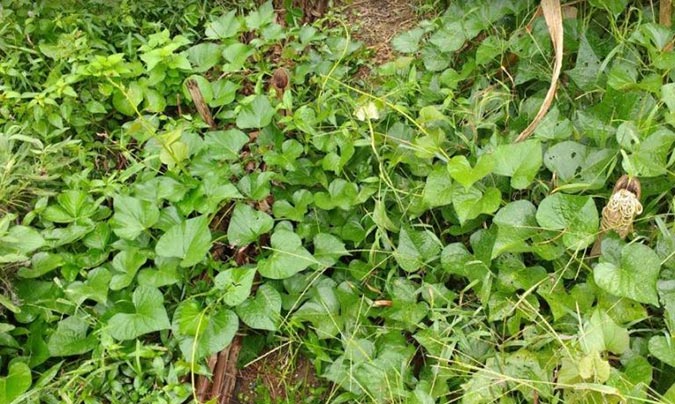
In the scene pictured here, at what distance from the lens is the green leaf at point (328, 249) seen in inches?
59.0

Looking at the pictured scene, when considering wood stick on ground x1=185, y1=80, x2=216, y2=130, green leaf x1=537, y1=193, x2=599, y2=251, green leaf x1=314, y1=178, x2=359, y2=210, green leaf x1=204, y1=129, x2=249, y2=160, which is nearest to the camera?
green leaf x1=537, y1=193, x2=599, y2=251

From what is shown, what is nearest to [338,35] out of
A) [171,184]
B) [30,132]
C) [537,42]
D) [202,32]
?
[202,32]

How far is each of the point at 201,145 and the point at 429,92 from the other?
2.45ft

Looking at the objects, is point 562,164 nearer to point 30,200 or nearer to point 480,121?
point 480,121

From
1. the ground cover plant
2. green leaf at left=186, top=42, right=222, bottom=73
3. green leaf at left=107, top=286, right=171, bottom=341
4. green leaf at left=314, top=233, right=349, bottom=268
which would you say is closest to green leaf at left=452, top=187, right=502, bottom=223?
the ground cover plant

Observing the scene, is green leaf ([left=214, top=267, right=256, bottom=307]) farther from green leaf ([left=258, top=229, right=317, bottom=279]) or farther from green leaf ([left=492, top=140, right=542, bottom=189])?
green leaf ([left=492, top=140, right=542, bottom=189])

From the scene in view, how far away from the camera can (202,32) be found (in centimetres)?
219

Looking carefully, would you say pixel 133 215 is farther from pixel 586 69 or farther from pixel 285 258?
pixel 586 69

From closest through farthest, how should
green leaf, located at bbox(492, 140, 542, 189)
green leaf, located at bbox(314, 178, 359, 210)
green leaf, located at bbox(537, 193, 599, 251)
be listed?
1. green leaf, located at bbox(537, 193, 599, 251)
2. green leaf, located at bbox(492, 140, 542, 189)
3. green leaf, located at bbox(314, 178, 359, 210)

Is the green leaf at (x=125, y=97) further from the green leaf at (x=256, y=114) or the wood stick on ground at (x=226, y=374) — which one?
the wood stick on ground at (x=226, y=374)

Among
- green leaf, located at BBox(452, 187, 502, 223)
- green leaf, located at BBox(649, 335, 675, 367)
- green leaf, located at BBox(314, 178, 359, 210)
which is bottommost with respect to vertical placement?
green leaf, located at BBox(649, 335, 675, 367)

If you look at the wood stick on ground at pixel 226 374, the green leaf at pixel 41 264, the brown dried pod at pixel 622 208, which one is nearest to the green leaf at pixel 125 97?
the green leaf at pixel 41 264

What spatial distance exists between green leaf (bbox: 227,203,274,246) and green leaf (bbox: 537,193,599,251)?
2.30ft

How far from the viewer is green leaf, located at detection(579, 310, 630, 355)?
1.15m
